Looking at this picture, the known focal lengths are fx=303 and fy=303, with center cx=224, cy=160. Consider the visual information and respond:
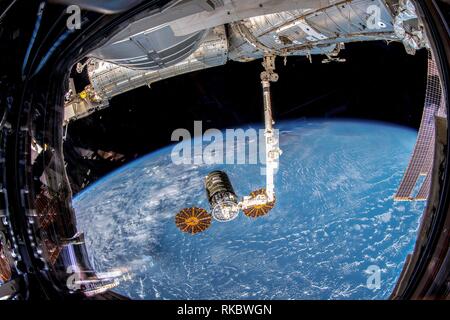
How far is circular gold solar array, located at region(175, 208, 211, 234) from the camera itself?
23.1ft

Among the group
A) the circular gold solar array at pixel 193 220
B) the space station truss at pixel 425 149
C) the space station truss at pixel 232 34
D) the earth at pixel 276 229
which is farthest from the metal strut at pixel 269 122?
the earth at pixel 276 229

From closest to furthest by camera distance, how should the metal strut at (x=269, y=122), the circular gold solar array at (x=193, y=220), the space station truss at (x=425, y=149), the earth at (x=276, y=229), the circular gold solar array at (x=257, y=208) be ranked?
the space station truss at (x=425, y=149)
the metal strut at (x=269, y=122)
the circular gold solar array at (x=193, y=220)
the circular gold solar array at (x=257, y=208)
the earth at (x=276, y=229)

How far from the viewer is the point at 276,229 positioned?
24875mm

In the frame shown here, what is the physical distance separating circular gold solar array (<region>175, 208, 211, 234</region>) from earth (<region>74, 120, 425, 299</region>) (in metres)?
15.2

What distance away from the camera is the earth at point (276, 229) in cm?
2309

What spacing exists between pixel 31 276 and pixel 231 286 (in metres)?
21.5

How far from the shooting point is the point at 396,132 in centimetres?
2506

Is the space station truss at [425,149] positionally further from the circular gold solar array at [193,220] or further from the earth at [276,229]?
Answer: the earth at [276,229]

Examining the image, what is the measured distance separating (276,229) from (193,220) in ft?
62.0

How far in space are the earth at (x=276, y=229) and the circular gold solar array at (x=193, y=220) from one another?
15.2 metres

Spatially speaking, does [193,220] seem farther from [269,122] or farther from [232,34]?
[232,34]

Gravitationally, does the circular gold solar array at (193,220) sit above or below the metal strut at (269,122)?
below
